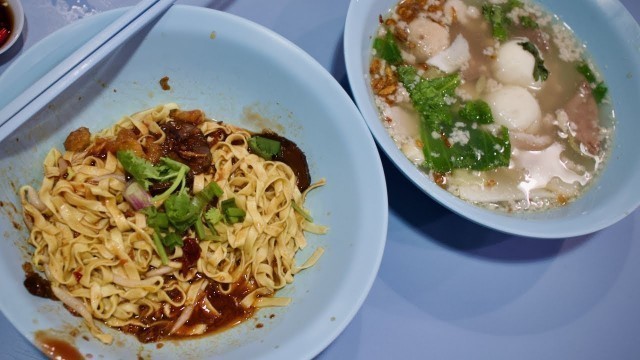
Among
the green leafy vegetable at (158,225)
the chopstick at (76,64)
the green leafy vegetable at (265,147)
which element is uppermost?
the chopstick at (76,64)

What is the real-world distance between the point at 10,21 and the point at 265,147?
3.73 feet

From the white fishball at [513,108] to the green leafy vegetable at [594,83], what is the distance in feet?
1.11

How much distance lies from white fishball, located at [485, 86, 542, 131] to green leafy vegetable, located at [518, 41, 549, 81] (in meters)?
0.15

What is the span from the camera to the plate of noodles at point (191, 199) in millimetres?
1799

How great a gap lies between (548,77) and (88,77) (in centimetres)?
213

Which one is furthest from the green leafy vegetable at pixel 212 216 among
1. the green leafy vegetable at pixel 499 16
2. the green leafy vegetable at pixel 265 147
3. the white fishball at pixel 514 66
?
the green leafy vegetable at pixel 499 16

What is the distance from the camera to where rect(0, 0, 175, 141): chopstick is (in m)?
1.68

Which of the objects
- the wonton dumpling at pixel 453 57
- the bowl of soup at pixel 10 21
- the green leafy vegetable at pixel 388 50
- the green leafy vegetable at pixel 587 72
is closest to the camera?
the bowl of soup at pixel 10 21

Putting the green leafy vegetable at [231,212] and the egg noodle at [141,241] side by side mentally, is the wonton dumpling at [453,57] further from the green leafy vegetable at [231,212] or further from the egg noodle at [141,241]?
the green leafy vegetable at [231,212]


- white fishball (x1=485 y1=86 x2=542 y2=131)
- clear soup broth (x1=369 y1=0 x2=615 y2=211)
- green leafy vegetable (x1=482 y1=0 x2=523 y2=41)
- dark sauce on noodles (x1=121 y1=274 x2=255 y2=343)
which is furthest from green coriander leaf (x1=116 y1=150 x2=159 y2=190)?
green leafy vegetable (x1=482 y1=0 x2=523 y2=41)

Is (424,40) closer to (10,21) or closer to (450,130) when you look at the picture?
(450,130)

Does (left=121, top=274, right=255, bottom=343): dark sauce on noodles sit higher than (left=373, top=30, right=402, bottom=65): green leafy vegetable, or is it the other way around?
(left=373, top=30, right=402, bottom=65): green leafy vegetable

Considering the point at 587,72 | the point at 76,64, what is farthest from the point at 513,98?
the point at 76,64

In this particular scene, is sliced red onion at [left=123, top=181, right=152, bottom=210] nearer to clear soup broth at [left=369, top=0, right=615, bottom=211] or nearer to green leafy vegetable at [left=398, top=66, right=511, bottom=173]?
clear soup broth at [left=369, top=0, right=615, bottom=211]
